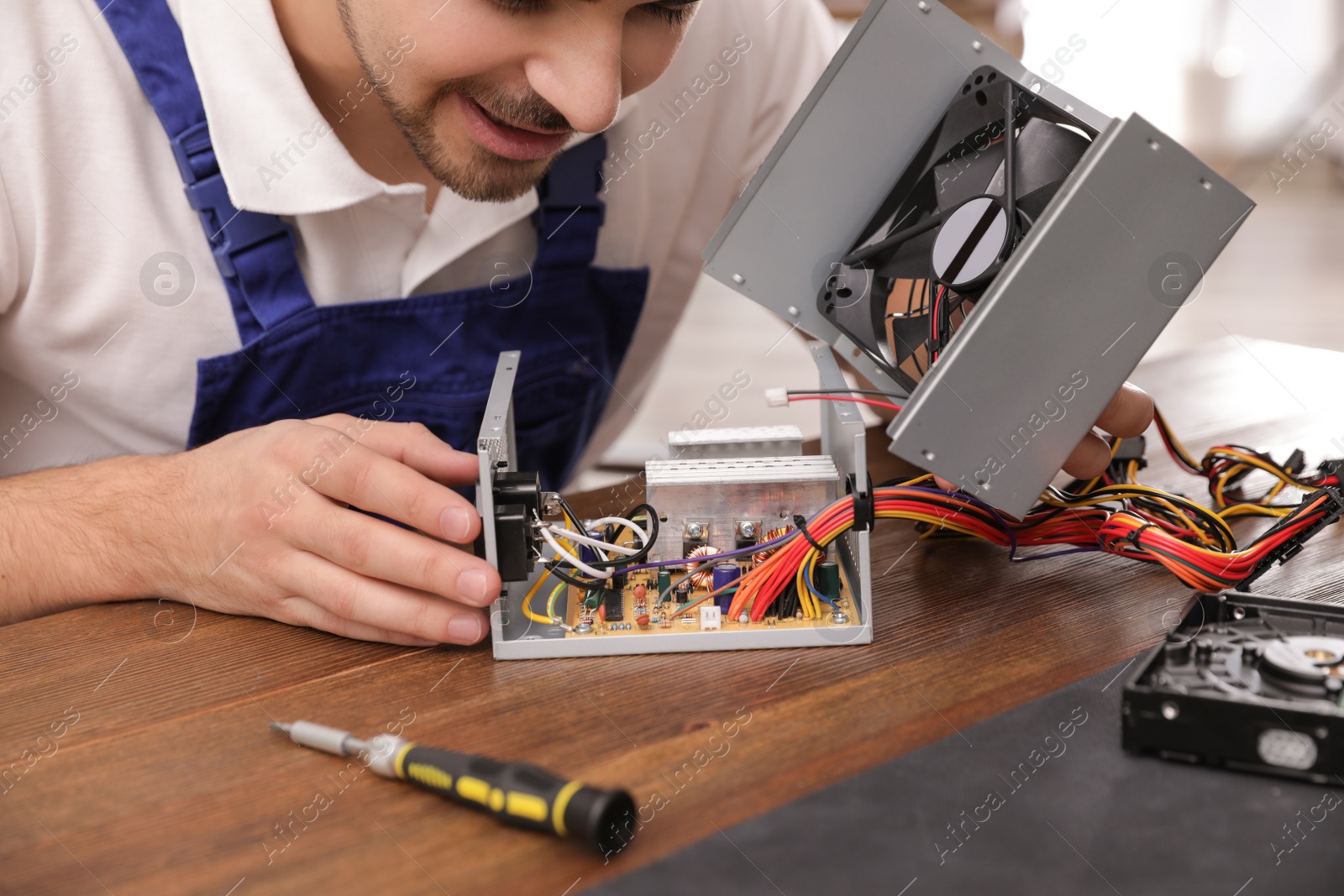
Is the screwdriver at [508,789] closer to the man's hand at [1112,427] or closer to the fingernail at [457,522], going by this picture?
the fingernail at [457,522]

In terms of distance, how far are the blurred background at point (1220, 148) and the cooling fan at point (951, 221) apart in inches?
82.3

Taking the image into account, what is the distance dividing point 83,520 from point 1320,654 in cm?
94

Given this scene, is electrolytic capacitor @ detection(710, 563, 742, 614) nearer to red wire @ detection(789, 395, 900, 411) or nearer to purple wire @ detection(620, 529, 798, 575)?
purple wire @ detection(620, 529, 798, 575)

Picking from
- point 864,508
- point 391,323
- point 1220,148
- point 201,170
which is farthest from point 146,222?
point 1220,148

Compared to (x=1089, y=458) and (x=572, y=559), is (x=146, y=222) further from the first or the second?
(x=1089, y=458)

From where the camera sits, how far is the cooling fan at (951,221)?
79cm

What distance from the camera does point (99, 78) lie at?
1.07 meters

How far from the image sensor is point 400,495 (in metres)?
0.78

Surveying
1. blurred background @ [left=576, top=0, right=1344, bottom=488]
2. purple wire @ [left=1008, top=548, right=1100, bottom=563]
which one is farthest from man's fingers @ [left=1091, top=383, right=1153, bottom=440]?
blurred background @ [left=576, top=0, right=1344, bottom=488]

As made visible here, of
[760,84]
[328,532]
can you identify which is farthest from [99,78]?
[760,84]

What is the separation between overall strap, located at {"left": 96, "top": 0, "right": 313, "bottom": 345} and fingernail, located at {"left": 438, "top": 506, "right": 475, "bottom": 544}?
44 cm

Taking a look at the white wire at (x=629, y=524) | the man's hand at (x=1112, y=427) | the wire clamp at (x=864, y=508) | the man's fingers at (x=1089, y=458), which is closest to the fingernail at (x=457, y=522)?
the white wire at (x=629, y=524)

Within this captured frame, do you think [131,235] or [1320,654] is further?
[131,235]

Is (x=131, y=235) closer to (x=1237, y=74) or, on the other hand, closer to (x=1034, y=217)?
(x=1034, y=217)
